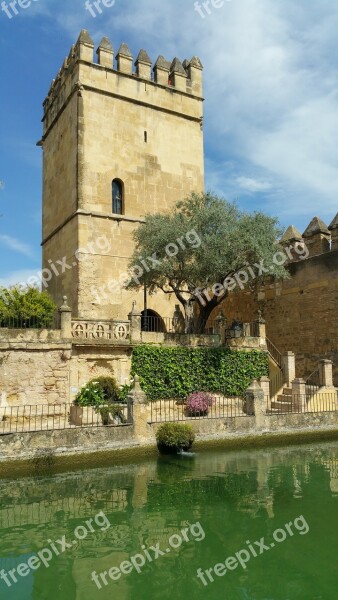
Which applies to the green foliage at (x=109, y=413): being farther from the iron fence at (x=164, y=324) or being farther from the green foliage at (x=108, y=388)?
the iron fence at (x=164, y=324)

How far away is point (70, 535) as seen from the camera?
23.8ft

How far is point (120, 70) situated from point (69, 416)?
15087mm

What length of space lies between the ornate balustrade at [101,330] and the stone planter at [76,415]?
233cm

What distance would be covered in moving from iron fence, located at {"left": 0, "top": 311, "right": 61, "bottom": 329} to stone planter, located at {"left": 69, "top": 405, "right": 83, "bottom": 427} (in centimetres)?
270

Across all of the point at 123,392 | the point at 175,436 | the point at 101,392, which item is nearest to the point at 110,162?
the point at 123,392

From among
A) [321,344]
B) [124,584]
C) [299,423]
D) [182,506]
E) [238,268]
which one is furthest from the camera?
[321,344]

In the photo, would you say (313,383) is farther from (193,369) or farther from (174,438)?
(174,438)

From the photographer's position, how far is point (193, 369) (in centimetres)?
1747

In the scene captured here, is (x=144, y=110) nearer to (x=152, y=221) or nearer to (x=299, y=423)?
(x=152, y=221)

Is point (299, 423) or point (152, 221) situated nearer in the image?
point (299, 423)

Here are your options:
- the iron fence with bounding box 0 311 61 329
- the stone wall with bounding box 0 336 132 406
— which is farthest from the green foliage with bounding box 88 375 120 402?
the iron fence with bounding box 0 311 61 329

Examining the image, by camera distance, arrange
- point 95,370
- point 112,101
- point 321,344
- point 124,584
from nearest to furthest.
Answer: point 124,584
point 95,370
point 321,344
point 112,101

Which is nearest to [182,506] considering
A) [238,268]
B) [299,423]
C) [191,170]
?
[299,423]

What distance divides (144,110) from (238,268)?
956 centimetres
